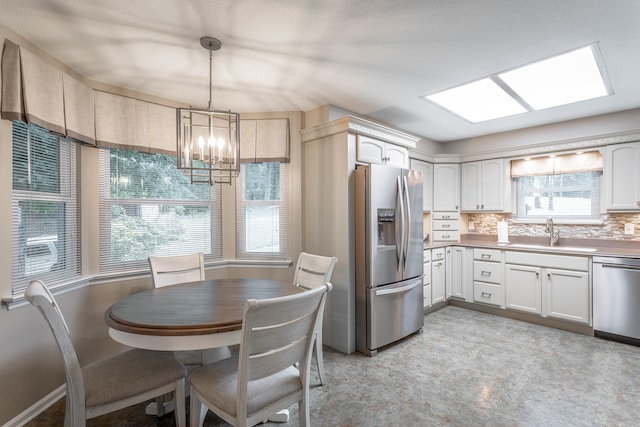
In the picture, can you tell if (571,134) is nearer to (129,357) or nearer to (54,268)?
(129,357)

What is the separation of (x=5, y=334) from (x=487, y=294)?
4727 mm

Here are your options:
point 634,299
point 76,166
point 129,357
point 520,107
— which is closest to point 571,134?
point 520,107

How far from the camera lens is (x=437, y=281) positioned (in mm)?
4199

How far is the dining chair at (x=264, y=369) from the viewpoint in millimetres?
1353

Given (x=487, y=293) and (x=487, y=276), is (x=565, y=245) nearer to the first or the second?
(x=487, y=276)

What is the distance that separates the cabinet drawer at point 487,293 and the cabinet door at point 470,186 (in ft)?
3.67

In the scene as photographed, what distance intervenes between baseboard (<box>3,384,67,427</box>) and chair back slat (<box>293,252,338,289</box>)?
6.27 ft

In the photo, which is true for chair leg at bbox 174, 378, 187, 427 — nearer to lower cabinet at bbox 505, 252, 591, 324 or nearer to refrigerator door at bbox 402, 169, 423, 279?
refrigerator door at bbox 402, 169, 423, 279

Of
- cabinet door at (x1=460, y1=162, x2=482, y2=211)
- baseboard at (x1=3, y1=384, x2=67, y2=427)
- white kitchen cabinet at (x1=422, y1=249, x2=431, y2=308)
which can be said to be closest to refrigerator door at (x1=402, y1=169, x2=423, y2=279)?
white kitchen cabinet at (x1=422, y1=249, x2=431, y2=308)

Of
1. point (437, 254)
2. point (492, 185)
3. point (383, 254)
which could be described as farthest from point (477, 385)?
point (492, 185)

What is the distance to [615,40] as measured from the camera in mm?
2088

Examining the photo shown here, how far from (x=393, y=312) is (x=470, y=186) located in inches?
102

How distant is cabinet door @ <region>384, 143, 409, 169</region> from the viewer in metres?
3.40

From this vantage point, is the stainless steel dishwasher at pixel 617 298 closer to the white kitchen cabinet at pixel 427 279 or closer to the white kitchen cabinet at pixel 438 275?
the white kitchen cabinet at pixel 438 275
